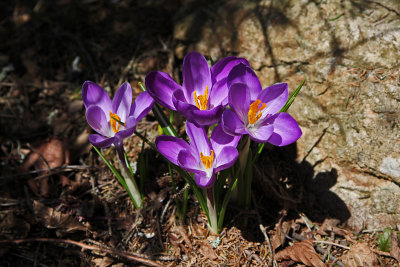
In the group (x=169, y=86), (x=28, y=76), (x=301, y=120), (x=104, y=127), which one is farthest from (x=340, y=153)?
(x=28, y=76)

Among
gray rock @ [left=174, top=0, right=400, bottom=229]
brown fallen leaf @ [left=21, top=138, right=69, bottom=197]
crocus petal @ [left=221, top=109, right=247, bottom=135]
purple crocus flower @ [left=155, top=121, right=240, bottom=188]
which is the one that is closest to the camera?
crocus petal @ [left=221, top=109, right=247, bottom=135]

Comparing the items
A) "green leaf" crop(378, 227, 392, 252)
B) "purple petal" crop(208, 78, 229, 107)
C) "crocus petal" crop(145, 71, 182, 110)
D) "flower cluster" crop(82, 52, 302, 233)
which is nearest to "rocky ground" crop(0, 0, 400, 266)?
"green leaf" crop(378, 227, 392, 252)

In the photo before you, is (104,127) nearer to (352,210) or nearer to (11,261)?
(11,261)

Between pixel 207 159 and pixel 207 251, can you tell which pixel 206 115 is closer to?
pixel 207 159

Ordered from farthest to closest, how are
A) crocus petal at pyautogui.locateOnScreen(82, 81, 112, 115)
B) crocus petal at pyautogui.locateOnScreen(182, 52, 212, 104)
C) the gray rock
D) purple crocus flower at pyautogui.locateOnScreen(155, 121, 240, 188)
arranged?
the gray rock → crocus petal at pyautogui.locateOnScreen(82, 81, 112, 115) → crocus petal at pyautogui.locateOnScreen(182, 52, 212, 104) → purple crocus flower at pyautogui.locateOnScreen(155, 121, 240, 188)

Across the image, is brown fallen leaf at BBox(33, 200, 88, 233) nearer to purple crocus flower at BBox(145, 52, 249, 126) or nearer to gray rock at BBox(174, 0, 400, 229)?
purple crocus flower at BBox(145, 52, 249, 126)

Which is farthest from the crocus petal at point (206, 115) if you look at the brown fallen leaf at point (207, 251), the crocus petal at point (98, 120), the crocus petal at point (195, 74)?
the brown fallen leaf at point (207, 251)

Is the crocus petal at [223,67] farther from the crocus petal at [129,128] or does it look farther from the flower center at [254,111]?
the crocus petal at [129,128]
